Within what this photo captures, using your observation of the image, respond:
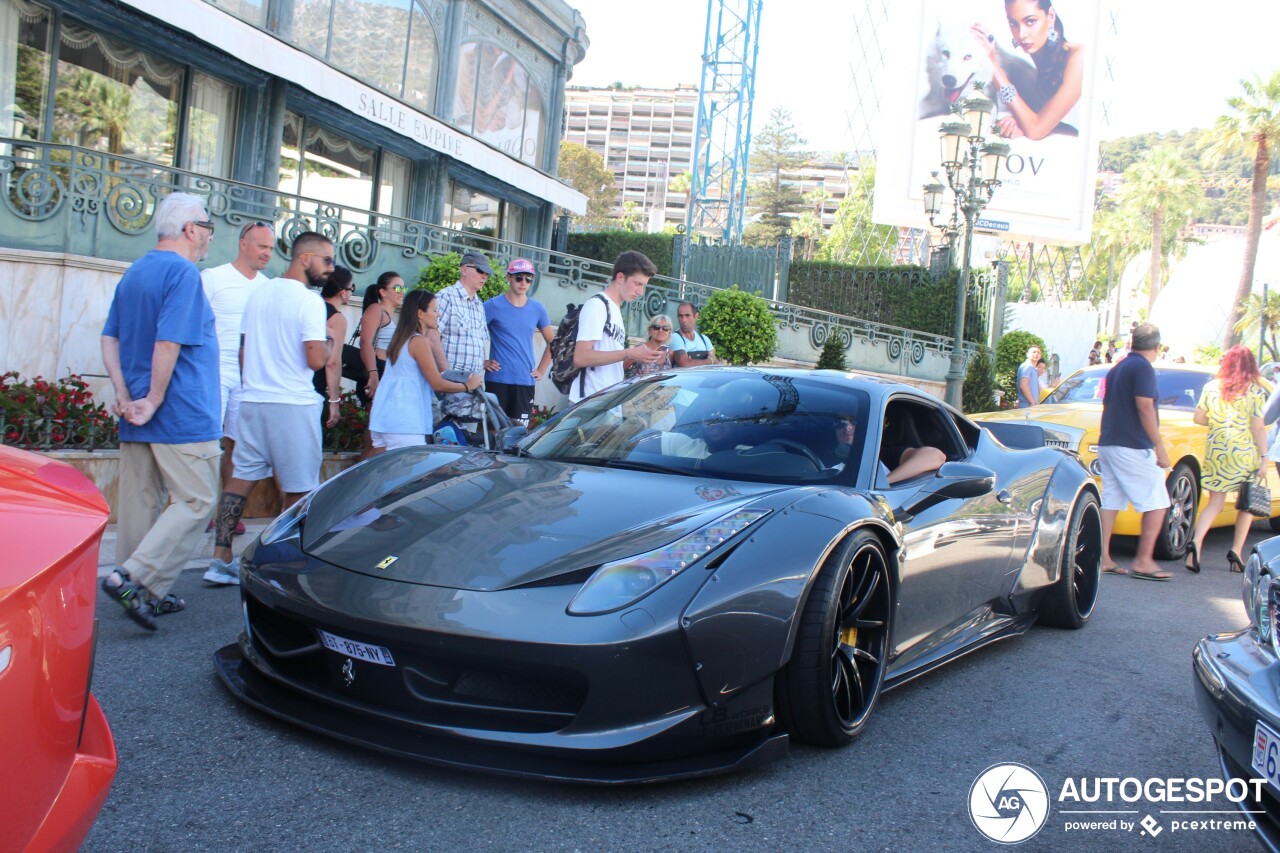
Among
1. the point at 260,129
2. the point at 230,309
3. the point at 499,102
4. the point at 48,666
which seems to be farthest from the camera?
the point at 499,102

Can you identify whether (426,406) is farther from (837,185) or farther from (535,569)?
(837,185)

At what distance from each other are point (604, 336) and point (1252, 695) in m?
4.92

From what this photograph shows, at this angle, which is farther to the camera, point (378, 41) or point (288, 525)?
point (378, 41)

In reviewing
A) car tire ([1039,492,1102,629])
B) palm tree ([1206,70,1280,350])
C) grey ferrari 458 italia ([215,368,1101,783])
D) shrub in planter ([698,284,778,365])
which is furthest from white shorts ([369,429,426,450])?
palm tree ([1206,70,1280,350])

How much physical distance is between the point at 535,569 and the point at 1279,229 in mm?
84159

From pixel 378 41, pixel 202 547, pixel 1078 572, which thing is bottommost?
pixel 202 547

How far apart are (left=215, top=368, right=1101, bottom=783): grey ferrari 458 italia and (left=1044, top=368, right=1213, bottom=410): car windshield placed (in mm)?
5841

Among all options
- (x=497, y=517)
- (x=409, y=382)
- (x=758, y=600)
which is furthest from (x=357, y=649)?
(x=409, y=382)

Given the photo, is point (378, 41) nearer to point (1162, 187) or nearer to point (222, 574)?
point (222, 574)

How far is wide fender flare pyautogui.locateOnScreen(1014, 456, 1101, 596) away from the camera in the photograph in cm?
516

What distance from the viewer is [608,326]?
276 inches

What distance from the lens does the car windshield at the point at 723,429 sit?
4.03 meters

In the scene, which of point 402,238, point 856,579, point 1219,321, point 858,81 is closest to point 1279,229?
point 1219,321

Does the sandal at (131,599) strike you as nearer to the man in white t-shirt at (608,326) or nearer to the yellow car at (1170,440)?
the man in white t-shirt at (608,326)
